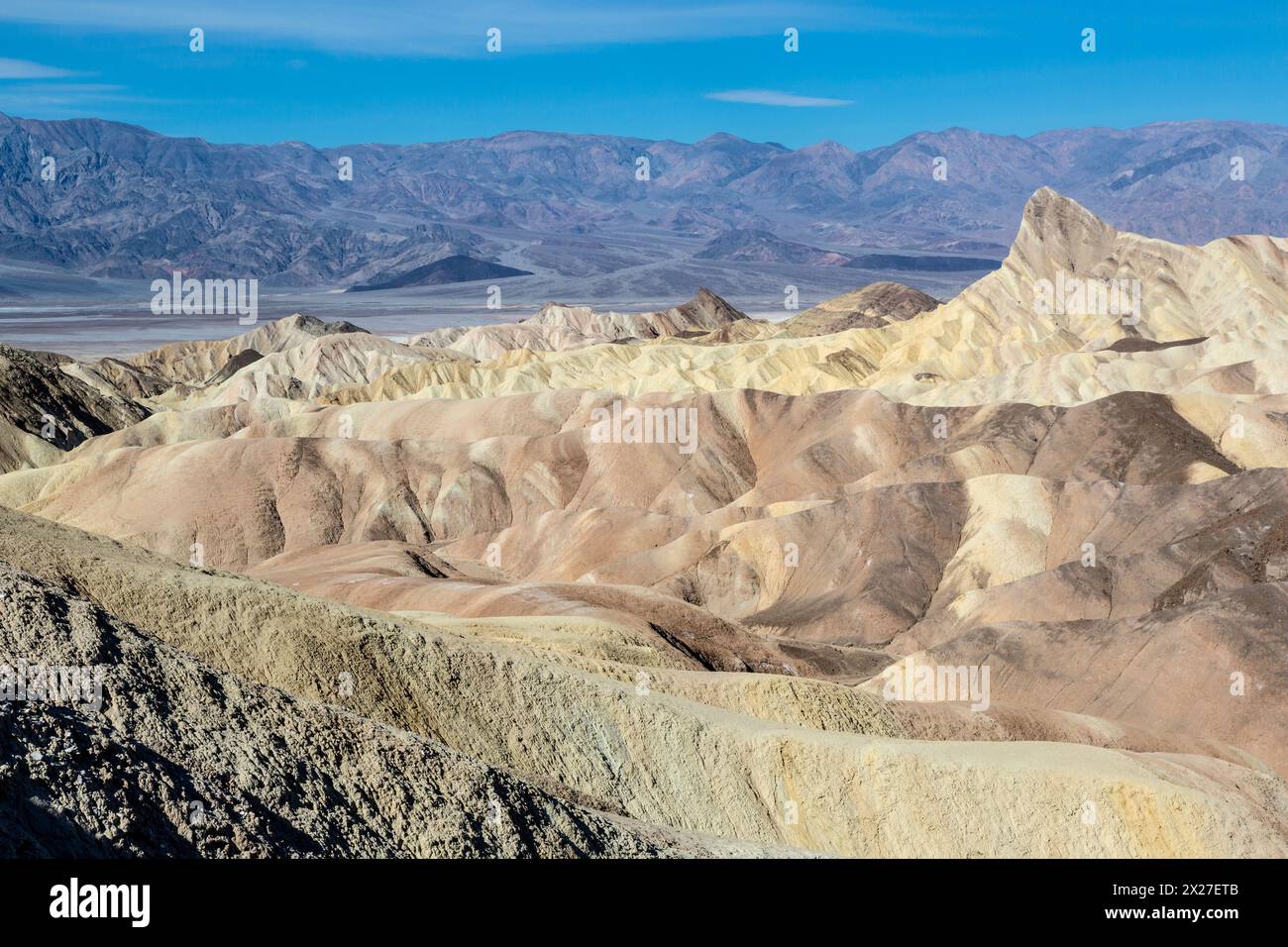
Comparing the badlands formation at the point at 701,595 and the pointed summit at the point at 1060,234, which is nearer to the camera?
the badlands formation at the point at 701,595

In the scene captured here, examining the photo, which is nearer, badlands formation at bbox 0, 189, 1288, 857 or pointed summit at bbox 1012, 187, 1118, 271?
badlands formation at bbox 0, 189, 1288, 857

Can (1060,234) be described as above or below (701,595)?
above

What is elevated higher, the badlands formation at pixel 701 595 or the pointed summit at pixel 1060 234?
the pointed summit at pixel 1060 234

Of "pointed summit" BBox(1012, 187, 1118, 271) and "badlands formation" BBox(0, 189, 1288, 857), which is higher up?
"pointed summit" BBox(1012, 187, 1118, 271)

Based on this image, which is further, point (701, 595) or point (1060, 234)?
point (1060, 234)
